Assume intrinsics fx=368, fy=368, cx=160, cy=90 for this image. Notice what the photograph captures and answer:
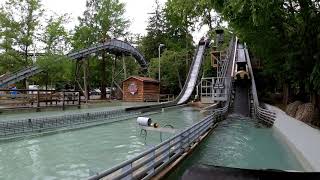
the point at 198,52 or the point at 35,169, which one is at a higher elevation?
the point at 198,52

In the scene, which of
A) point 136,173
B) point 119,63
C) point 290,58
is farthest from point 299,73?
point 119,63

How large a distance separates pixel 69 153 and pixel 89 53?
3241 centimetres

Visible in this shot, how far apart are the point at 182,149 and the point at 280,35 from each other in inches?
392

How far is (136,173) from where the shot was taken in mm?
6730

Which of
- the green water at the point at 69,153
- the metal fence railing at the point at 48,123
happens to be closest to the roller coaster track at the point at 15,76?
the metal fence railing at the point at 48,123

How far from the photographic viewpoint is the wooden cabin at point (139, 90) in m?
43.3

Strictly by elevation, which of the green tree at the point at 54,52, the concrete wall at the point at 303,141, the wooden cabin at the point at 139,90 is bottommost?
the concrete wall at the point at 303,141

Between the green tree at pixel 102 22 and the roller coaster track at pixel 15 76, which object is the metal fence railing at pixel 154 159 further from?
the green tree at pixel 102 22

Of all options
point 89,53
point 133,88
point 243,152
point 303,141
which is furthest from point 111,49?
point 303,141

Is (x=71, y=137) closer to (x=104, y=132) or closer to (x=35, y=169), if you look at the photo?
(x=104, y=132)

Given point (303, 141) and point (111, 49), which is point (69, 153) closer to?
point (303, 141)

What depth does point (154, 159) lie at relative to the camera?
7578 millimetres

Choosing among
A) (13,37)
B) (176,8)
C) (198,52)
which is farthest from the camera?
(198,52)

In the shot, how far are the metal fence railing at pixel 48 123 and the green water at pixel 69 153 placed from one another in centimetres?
110
